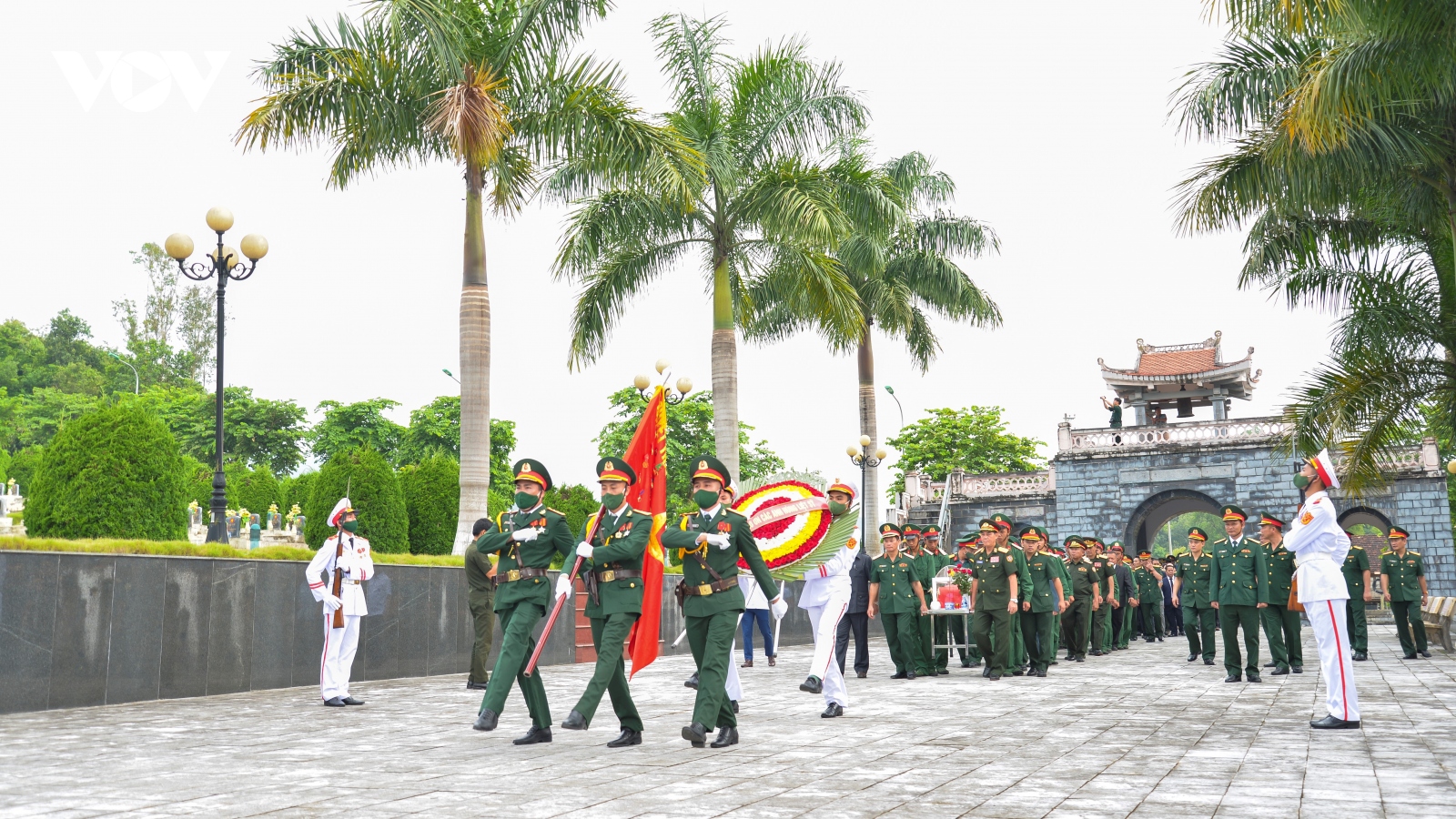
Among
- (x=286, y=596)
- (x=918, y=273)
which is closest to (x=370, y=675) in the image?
(x=286, y=596)

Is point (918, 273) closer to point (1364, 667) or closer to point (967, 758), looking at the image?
point (1364, 667)

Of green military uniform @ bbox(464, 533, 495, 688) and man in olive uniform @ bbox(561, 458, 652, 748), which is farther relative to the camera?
green military uniform @ bbox(464, 533, 495, 688)

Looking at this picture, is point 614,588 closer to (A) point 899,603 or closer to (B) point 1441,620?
(A) point 899,603

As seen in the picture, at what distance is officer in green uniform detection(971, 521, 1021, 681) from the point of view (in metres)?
14.2

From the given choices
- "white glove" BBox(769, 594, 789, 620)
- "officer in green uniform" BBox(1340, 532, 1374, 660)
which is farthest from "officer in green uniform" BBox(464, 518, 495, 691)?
"officer in green uniform" BBox(1340, 532, 1374, 660)

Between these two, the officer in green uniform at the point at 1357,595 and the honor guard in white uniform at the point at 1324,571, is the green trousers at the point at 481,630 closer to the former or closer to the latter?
the honor guard in white uniform at the point at 1324,571

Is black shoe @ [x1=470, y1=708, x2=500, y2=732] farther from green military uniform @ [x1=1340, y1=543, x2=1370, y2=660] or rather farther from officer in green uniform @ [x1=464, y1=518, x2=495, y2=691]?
green military uniform @ [x1=1340, y1=543, x2=1370, y2=660]

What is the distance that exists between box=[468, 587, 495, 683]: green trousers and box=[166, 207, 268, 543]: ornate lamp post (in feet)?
9.69

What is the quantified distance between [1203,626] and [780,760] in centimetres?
1132

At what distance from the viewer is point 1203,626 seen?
55.4 feet

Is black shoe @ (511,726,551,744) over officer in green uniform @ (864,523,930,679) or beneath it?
beneath

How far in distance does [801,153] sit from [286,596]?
12017 millimetres

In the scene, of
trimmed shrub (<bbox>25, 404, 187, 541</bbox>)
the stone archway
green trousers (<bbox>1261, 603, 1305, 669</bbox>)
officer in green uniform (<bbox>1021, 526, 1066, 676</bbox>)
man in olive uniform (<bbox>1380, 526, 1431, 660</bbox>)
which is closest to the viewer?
trimmed shrub (<bbox>25, 404, 187, 541</bbox>)

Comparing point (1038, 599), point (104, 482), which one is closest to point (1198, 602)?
point (1038, 599)
